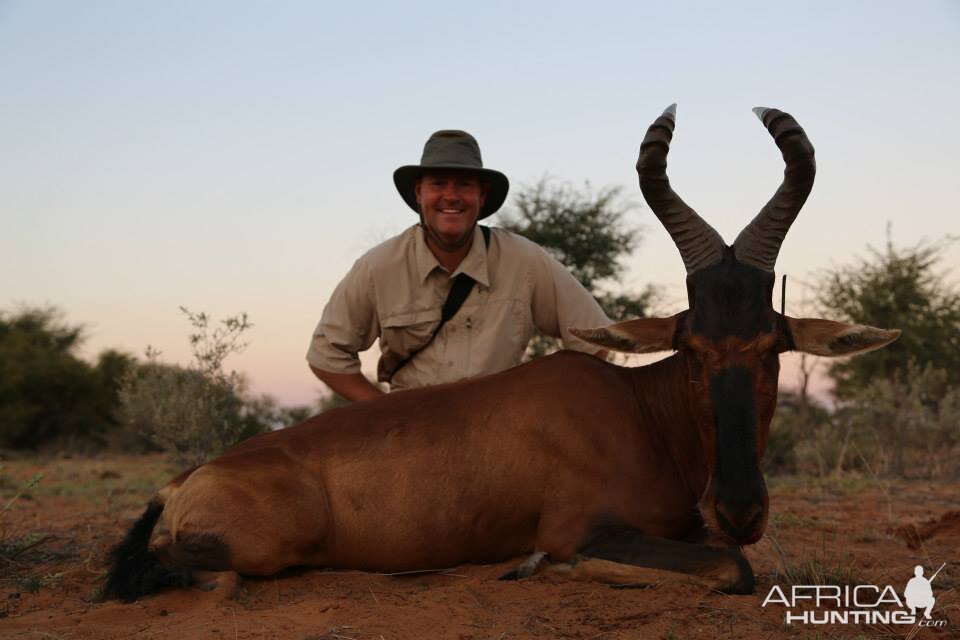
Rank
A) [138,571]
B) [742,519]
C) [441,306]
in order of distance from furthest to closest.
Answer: [441,306] → [138,571] → [742,519]

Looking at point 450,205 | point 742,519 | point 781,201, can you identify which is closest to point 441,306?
point 450,205

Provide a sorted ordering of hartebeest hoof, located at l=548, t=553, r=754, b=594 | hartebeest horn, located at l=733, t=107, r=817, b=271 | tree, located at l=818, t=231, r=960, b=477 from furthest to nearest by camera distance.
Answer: tree, located at l=818, t=231, r=960, b=477, hartebeest horn, located at l=733, t=107, r=817, b=271, hartebeest hoof, located at l=548, t=553, r=754, b=594

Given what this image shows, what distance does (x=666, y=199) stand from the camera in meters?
5.14

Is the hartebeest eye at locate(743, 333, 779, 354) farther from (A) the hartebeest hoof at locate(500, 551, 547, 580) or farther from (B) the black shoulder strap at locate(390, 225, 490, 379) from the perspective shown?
(B) the black shoulder strap at locate(390, 225, 490, 379)

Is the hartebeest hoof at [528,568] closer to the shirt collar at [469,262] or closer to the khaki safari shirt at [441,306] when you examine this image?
the khaki safari shirt at [441,306]

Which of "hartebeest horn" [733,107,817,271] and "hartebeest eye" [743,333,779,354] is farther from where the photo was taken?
"hartebeest horn" [733,107,817,271]

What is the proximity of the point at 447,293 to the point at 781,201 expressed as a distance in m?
2.72

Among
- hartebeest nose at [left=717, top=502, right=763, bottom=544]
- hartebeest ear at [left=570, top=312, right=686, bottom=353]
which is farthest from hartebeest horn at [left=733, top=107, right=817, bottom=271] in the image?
hartebeest nose at [left=717, top=502, right=763, bottom=544]

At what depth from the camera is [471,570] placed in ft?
16.2

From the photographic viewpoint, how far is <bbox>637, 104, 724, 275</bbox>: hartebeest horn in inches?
198

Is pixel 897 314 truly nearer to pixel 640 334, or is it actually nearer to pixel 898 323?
pixel 898 323

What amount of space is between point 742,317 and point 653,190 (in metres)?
1.01

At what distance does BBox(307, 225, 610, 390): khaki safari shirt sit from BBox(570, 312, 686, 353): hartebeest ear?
1884 millimetres

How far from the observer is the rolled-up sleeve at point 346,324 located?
7.00 meters
